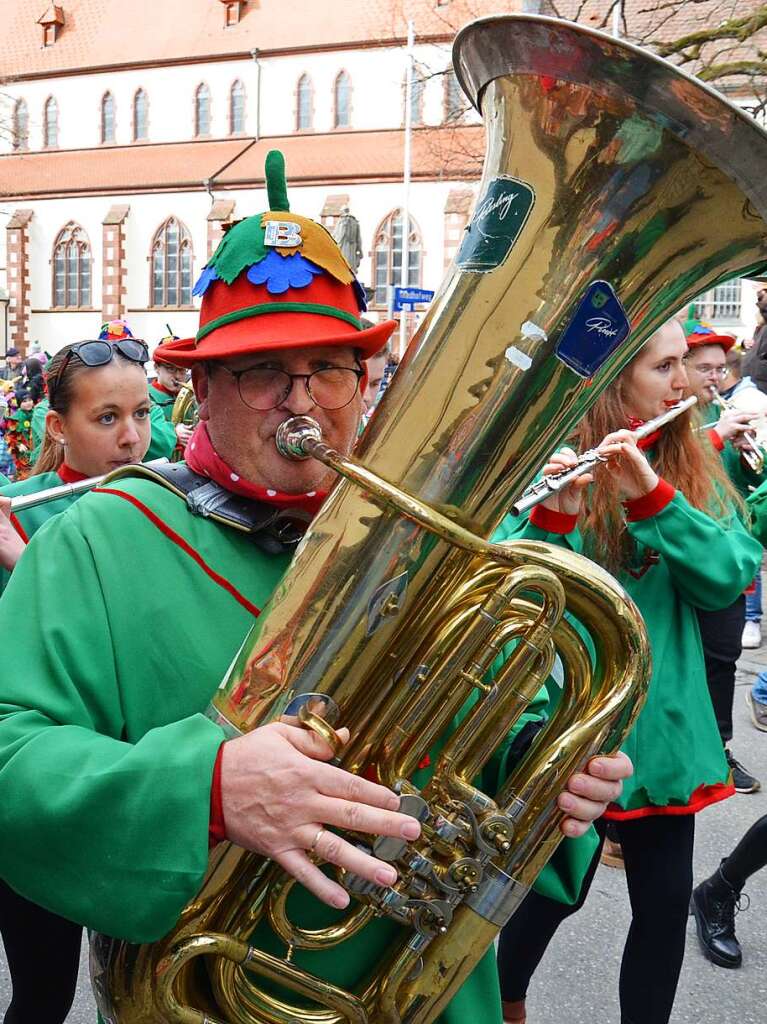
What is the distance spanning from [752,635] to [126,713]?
646 cm

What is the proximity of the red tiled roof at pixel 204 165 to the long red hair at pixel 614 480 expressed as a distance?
31.7 metres

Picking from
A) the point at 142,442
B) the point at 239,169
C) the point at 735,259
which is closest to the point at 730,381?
the point at 142,442

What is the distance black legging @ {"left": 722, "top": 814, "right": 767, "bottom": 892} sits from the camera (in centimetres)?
315

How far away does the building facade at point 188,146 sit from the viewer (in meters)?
35.3

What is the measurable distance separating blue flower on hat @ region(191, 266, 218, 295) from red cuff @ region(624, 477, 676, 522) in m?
1.32

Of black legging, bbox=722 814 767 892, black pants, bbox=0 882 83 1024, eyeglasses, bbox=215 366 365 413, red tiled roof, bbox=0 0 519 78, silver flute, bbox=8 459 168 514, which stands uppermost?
red tiled roof, bbox=0 0 519 78

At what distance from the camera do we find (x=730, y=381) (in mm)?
7141

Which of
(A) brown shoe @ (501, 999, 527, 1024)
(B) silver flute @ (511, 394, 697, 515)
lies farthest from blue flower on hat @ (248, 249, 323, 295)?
(A) brown shoe @ (501, 999, 527, 1024)

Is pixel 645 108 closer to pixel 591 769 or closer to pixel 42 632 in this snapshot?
pixel 591 769

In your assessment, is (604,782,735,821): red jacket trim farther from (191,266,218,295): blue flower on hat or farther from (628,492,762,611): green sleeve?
(191,266,218,295): blue flower on hat

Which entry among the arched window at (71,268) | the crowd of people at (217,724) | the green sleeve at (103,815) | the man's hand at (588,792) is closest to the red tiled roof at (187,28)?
the arched window at (71,268)

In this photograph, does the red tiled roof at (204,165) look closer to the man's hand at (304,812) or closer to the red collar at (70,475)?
the red collar at (70,475)

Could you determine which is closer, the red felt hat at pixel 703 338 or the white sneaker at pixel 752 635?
the red felt hat at pixel 703 338

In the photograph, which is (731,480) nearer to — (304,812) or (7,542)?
(7,542)
